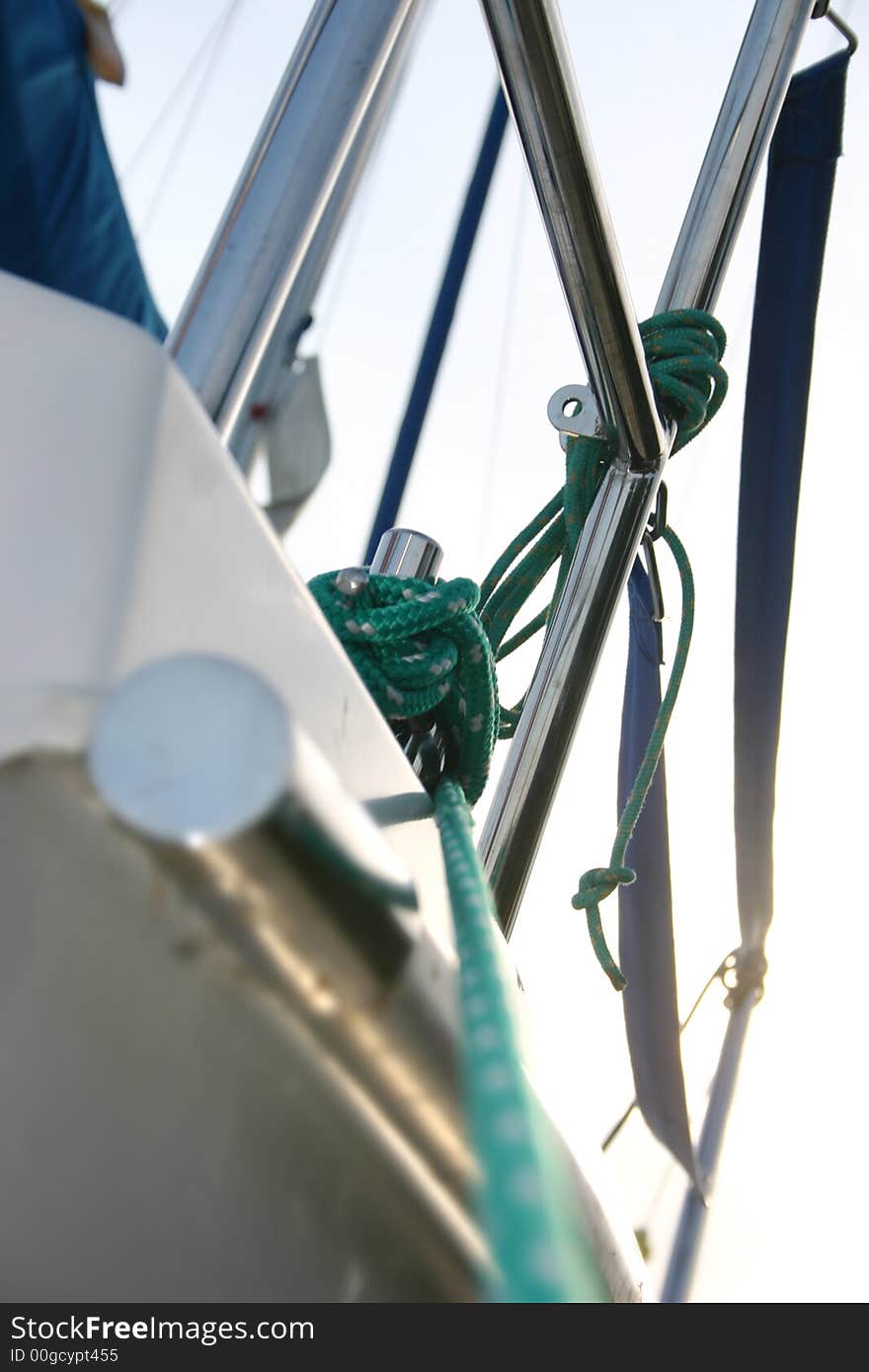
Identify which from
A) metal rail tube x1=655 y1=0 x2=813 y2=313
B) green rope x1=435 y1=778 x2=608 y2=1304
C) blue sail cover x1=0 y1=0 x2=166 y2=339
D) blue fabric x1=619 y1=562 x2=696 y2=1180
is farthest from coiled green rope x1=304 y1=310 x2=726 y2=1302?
blue sail cover x1=0 y1=0 x2=166 y2=339

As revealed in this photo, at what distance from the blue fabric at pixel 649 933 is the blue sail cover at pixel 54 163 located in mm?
1279

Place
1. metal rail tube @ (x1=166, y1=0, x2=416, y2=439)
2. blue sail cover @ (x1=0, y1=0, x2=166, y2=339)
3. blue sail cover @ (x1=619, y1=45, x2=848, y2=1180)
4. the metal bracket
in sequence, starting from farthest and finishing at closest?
blue sail cover @ (x1=0, y1=0, x2=166, y2=339), blue sail cover @ (x1=619, y1=45, x2=848, y2=1180), the metal bracket, metal rail tube @ (x1=166, y1=0, x2=416, y2=439)

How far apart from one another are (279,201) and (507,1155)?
0.40m

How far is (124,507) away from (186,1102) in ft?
0.44

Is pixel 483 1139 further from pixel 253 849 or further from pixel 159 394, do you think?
pixel 159 394

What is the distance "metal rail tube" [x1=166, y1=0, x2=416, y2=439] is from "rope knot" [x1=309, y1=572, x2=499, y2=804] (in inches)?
3.5

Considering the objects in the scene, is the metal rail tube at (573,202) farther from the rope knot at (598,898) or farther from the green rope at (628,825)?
the rope knot at (598,898)

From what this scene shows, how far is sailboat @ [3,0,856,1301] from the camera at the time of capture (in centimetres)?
18

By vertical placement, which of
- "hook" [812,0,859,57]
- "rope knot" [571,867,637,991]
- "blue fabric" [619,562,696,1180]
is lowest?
"blue fabric" [619,562,696,1180]

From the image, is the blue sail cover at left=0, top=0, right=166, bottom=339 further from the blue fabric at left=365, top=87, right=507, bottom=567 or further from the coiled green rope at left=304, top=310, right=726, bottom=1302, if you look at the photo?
the coiled green rope at left=304, top=310, right=726, bottom=1302

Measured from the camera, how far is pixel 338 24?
18.4 inches

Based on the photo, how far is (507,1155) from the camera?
16cm

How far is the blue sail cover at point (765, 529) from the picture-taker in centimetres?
170

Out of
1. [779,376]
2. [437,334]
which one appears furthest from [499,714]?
[437,334]
